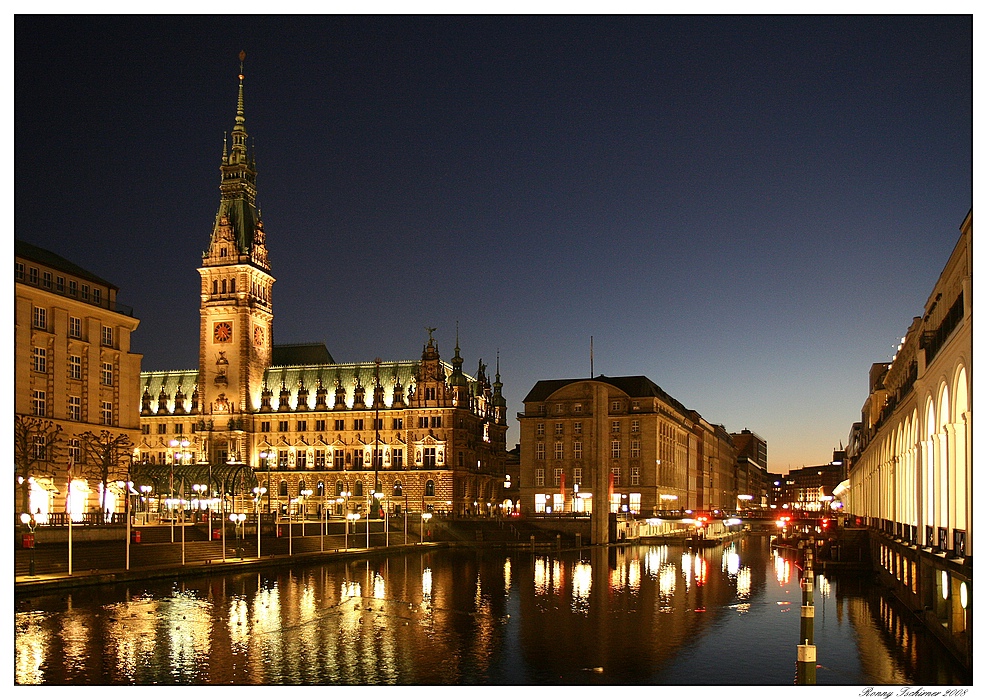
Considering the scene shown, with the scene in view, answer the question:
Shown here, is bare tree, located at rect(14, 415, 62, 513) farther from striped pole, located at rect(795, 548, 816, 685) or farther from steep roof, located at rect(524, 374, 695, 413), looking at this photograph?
steep roof, located at rect(524, 374, 695, 413)

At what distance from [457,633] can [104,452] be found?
168 ft

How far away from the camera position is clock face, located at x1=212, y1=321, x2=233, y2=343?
15412cm

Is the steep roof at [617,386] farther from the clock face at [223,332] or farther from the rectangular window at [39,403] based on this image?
the rectangular window at [39,403]

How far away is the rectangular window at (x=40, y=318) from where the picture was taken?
80188mm

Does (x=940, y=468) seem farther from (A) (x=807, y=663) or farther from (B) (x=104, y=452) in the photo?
(B) (x=104, y=452)

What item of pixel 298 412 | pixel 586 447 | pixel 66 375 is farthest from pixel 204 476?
pixel 586 447

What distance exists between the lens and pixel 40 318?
80.8 meters

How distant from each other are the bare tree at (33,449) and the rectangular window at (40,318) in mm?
7006

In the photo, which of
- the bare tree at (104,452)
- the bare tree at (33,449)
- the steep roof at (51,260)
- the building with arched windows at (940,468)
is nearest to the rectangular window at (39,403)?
the bare tree at (33,449)

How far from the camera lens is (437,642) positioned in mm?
35250

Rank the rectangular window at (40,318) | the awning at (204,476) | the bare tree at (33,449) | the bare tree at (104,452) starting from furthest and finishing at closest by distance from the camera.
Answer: the awning at (204,476)
the bare tree at (104,452)
the rectangular window at (40,318)
the bare tree at (33,449)

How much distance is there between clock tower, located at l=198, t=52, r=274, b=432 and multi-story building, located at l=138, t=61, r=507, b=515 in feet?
0.48

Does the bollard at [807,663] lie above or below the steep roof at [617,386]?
below
